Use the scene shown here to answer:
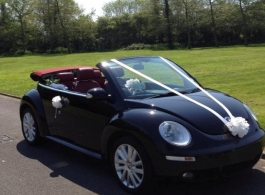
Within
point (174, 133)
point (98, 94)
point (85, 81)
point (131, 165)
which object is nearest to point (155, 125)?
point (174, 133)

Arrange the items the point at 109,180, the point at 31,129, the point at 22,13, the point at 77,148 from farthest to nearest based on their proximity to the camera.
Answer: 1. the point at 22,13
2. the point at 31,129
3. the point at 77,148
4. the point at 109,180

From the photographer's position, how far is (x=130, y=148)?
4.30 meters

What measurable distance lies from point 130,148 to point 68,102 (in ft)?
5.22

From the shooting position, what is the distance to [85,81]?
6145 millimetres

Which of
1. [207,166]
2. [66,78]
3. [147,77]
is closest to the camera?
[207,166]

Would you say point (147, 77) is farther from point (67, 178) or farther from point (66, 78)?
point (66, 78)

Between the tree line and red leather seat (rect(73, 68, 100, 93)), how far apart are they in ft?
196

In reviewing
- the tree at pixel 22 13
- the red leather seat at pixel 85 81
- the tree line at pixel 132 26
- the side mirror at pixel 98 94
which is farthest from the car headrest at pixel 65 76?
the tree at pixel 22 13

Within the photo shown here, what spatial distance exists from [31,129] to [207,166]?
3706mm

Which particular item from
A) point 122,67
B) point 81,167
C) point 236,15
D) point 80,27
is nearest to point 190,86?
point 122,67

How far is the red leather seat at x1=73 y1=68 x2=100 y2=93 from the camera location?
20.0 feet

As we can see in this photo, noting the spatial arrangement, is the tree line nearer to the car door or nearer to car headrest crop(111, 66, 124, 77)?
the car door

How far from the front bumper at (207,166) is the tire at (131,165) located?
17cm

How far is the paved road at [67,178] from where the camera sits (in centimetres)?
442
